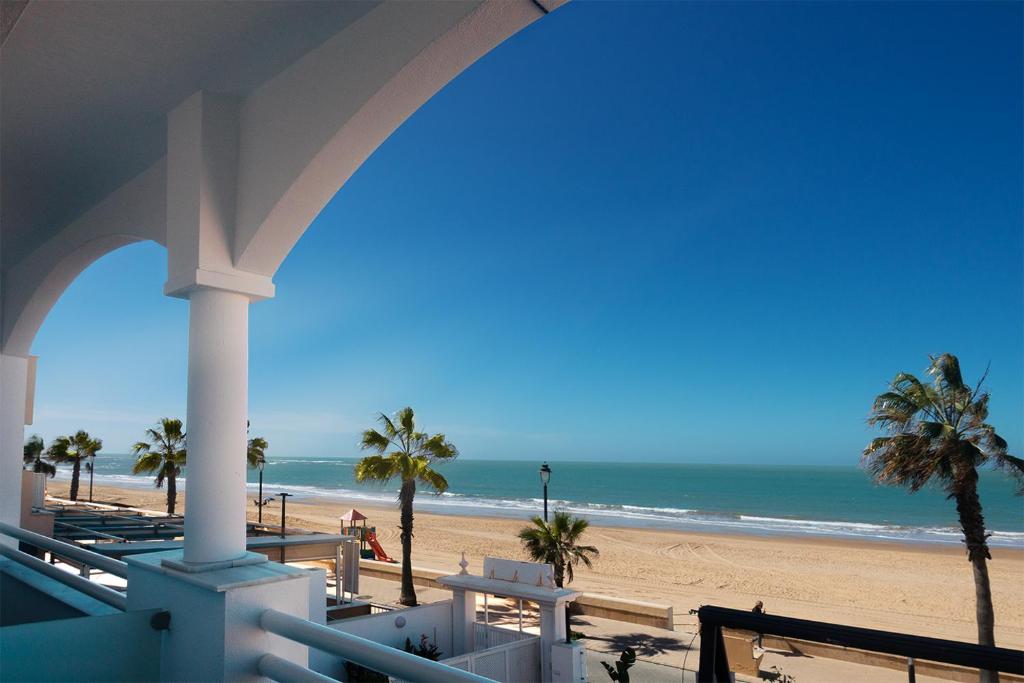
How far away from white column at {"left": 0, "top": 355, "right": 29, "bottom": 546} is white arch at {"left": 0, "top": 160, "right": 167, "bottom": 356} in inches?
5.9

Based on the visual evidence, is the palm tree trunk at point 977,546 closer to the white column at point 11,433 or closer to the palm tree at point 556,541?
the palm tree at point 556,541

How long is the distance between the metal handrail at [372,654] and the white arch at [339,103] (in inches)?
48.9

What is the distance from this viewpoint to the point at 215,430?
221 cm

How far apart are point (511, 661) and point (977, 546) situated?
7.74 meters

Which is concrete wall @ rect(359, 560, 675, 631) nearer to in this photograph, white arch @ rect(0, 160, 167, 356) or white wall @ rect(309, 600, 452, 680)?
white wall @ rect(309, 600, 452, 680)

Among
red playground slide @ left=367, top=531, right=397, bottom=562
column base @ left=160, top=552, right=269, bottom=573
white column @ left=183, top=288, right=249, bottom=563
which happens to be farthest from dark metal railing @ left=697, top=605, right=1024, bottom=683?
red playground slide @ left=367, top=531, right=397, bottom=562

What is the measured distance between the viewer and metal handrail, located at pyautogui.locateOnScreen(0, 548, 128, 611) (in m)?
2.32

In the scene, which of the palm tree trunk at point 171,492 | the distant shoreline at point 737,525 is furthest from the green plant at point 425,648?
the distant shoreline at point 737,525

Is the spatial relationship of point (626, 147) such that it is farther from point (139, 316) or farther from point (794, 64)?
point (139, 316)

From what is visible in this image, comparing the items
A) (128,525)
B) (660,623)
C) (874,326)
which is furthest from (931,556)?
Answer: (874,326)

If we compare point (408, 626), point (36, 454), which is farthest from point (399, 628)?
point (36, 454)

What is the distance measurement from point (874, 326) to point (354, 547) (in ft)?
192

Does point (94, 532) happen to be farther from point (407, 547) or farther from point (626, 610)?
point (626, 610)

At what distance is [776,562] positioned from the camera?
930 inches
